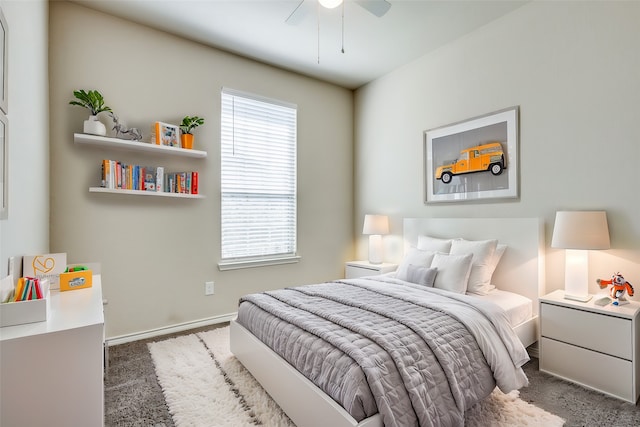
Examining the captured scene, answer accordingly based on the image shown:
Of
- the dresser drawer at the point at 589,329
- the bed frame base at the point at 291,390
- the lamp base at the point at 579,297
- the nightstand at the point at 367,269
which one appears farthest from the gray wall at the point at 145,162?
the lamp base at the point at 579,297

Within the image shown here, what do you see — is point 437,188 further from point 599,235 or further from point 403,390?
point 403,390

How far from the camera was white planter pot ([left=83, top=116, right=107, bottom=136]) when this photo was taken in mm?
2598

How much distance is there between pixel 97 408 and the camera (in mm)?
1306

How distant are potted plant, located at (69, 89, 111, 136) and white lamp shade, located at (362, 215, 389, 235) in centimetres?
279

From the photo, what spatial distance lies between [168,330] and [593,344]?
3424 mm

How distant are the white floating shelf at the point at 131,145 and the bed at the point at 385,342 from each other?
1.58 m

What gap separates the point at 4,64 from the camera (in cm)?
148

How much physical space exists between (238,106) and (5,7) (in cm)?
214

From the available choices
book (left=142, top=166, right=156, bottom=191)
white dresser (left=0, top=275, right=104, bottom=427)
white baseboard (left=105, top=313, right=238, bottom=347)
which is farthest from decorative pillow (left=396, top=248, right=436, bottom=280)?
book (left=142, top=166, right=156, bottom=191)

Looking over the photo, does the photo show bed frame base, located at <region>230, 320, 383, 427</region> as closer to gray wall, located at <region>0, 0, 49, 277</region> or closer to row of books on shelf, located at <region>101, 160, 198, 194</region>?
gray wall, located at <region>0, 0, 49, 277</region>

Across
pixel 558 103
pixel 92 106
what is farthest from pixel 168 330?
pixel 558 103

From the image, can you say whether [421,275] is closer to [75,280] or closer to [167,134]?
[75,280]

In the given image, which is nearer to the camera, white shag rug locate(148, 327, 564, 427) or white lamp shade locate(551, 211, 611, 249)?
white shag rug locate(148, 327, 564, 427)

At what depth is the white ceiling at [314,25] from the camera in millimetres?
2725
